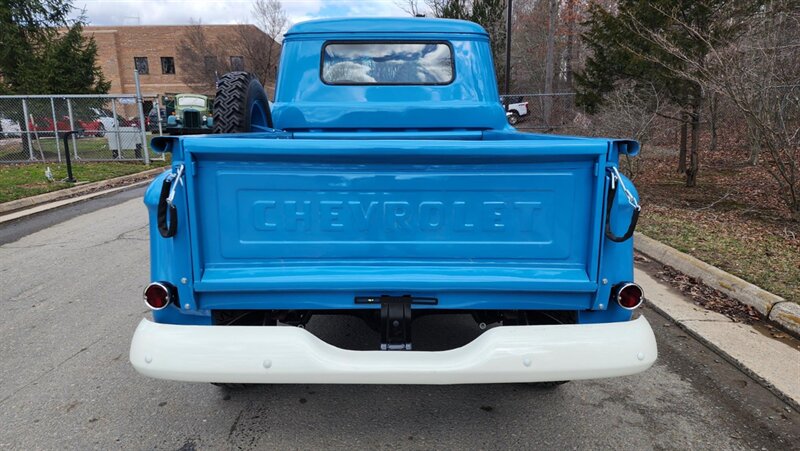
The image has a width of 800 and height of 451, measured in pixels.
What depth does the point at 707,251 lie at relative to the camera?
554 centimetres

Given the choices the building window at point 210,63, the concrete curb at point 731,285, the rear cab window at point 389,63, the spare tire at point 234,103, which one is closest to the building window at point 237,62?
the building window at point 210,63

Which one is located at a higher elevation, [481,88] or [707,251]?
[481,88]

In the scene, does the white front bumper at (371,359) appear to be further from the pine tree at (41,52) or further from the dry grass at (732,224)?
the pine tree at (41,52)

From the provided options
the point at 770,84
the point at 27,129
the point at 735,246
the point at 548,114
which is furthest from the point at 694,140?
the point at 27,129

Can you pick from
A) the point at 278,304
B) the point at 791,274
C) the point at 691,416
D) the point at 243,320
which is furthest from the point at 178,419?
the point at 791,274

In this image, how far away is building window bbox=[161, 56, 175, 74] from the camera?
46.0 metres

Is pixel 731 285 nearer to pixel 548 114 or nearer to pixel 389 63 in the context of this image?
pixel 389 63

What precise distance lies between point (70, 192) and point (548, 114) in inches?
649

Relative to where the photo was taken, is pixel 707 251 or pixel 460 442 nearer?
pixel 460 442

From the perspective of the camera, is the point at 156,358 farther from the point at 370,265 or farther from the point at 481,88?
the point at 481,88

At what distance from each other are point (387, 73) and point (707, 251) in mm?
4027

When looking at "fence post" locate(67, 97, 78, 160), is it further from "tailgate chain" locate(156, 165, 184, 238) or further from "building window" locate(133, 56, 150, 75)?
"building window" locate(133, 56, 150, 75)

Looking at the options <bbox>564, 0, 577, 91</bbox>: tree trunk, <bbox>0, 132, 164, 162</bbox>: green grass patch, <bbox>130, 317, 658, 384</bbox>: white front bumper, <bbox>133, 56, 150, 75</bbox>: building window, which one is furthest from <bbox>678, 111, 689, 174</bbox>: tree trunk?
<bbox>133, 56, 150, 75</bbox>: building window

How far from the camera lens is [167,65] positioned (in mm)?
46344
